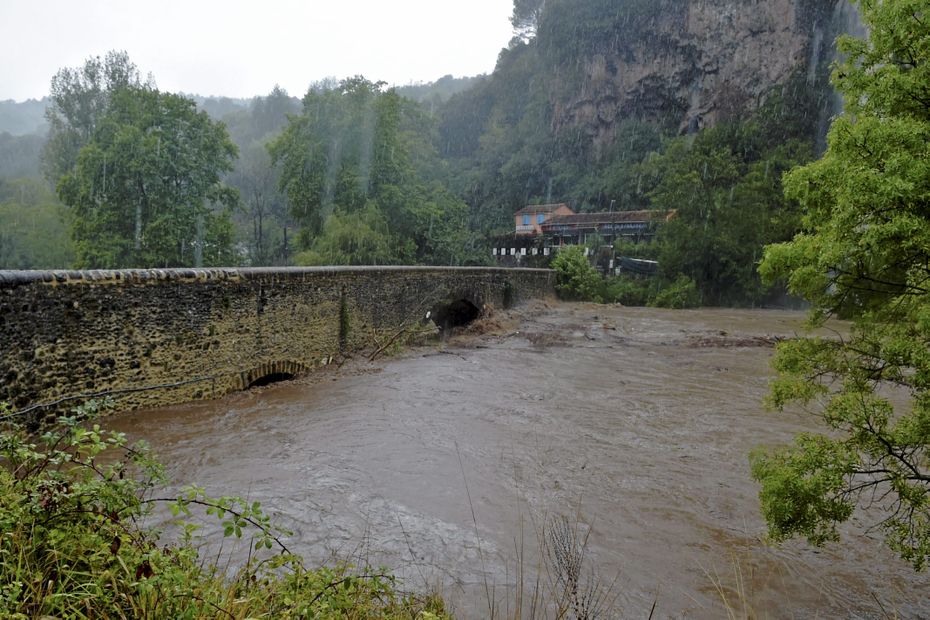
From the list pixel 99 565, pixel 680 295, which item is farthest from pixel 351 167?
pixel 99 565

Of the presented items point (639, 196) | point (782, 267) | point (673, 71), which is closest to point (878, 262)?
point (782, 267)

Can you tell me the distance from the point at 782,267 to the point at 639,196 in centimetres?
3873

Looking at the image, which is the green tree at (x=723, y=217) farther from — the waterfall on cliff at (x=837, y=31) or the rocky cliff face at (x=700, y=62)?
the rocky cliff face at (x=700, y=62)

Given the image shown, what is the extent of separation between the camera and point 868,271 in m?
3.44

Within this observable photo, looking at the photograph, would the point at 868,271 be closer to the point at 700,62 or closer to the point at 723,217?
the point at 723,217

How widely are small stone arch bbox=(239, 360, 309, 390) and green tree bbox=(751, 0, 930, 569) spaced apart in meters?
8.60

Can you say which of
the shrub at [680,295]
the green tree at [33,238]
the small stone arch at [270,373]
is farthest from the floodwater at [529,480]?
the green tree at [33,238]

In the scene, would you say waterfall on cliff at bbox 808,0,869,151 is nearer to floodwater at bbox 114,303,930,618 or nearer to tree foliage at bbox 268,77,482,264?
tree foliage at bbox 268,77,482,264

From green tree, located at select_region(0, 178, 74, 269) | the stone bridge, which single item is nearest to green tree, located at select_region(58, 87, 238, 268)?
the stone bridge

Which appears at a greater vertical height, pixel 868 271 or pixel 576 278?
pixel 868 271

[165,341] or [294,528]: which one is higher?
[165,341]

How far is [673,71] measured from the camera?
44938mm

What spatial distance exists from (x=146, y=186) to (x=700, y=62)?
4105 centimetres

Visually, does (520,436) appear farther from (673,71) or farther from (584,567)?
(673,71)
